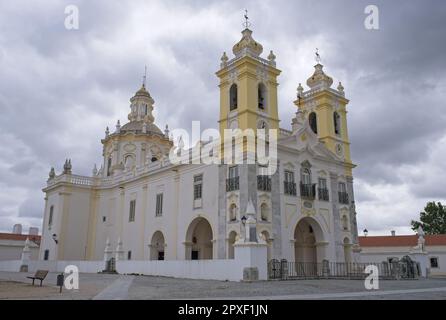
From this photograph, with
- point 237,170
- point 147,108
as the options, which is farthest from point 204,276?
point 147,108

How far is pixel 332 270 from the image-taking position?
26766 millimetres

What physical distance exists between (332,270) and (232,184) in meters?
8.70

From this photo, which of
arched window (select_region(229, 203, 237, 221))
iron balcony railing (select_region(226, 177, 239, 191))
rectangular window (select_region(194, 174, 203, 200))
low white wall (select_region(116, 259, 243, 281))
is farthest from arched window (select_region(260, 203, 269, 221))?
low white wall (select_region(116, 259, 243, 281))

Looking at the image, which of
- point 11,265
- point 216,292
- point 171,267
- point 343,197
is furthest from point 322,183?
point 11,265

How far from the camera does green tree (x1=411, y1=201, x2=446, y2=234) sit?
51094mm

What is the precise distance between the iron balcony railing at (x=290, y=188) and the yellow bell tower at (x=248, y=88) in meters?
3.62

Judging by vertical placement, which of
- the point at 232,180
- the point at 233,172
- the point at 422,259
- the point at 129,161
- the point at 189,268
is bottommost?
the point at 189,268

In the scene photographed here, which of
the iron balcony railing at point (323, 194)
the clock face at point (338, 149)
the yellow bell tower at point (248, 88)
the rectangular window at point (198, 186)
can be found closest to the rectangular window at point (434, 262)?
the clock face at point (338, 149)

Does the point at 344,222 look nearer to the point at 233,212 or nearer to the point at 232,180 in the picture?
the point at 233,212

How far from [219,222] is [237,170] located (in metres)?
3.19

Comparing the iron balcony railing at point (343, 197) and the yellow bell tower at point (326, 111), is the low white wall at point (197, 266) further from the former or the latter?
the yellow bell tower at point (326, 111)

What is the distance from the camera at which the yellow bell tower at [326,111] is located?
31212 mm

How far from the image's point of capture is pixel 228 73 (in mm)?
27484
